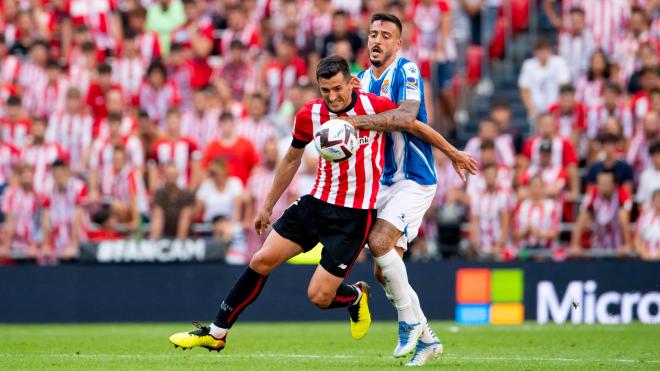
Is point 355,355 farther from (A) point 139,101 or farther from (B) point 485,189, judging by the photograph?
(A) point 139,101

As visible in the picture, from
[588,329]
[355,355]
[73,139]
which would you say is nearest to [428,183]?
[355,355]

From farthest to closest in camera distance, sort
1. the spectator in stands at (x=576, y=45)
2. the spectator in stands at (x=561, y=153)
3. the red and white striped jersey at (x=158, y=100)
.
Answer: the red and white striped jersey at (x=158, y=100) → the spectator in stands at (x=576, y=45) → the spectator in stands at (x=561, y=153)

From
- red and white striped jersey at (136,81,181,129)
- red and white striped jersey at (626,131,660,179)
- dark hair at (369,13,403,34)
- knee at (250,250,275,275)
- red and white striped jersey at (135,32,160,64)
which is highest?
dark hair at (369,13,403,34)

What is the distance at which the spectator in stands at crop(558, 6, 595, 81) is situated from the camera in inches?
749

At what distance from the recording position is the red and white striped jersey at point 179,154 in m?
18.0

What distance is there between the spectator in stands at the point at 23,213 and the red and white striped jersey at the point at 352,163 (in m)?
8.94

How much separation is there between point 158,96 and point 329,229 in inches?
403

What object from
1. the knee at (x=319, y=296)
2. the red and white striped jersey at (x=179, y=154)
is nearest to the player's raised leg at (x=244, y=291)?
the knee at (x=319, y=296)

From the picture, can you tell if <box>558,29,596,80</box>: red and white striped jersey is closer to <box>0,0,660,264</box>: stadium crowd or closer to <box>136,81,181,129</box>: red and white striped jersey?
<box>0,0,660,264</box>: stadium crowd

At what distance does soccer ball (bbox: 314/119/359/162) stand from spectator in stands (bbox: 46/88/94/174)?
10202mm

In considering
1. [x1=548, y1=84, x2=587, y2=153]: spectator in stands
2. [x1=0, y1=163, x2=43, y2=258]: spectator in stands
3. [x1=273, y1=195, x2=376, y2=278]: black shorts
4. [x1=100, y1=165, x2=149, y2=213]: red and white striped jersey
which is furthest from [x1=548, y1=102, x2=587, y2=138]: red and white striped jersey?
[x1=273, y1=195, x2=376, y2=278]: black shorts

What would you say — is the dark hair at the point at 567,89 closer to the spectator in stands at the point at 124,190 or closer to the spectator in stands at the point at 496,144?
the spectator in stands at the point at 496,144

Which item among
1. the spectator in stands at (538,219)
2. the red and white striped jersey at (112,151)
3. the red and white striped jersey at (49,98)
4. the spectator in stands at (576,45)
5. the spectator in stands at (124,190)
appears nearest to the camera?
the spectator in stands at (538,219)

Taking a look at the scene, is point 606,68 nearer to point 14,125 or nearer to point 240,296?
point 14,125
